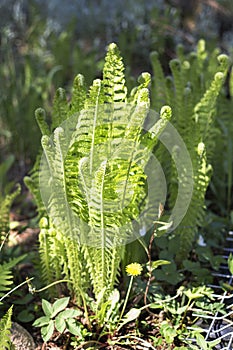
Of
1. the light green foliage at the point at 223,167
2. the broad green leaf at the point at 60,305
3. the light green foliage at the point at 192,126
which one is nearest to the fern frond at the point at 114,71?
the light green foliage at the point at 192,126

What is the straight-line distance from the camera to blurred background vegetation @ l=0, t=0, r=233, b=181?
7.84 ft

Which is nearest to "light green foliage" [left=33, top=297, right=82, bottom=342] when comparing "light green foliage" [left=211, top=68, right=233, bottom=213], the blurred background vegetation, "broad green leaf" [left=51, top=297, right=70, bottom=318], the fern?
"broad green leaf" [left=51, top=297, right=70, bottom=318]

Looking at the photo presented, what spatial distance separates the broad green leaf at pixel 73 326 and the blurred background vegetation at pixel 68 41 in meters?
1.06

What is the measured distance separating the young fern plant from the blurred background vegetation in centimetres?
90

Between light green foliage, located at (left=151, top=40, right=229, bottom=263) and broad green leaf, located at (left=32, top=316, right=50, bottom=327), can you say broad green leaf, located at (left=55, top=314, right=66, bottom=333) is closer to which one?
broad green leaf, located at (left=32, top=316, right=50, bottom=327)

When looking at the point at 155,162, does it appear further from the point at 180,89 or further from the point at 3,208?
the point at 3,208

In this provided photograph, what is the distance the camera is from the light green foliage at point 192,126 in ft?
4.92

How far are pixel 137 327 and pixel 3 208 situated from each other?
0.51 m

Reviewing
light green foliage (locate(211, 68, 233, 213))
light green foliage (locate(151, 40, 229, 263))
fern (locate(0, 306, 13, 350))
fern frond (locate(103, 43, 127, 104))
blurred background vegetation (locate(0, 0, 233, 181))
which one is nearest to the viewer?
fern (locate(0, 306, 13, 350))

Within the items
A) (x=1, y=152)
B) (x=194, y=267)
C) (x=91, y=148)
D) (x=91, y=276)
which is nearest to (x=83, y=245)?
(x=91, y=276)

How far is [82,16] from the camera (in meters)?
3.85

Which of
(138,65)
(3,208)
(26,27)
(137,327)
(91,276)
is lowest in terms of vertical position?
(137,327)

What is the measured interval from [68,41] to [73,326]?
2126mm

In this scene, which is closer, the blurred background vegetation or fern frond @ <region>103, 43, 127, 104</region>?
fern frond @ <region>103, 43, 127, 104</region>
